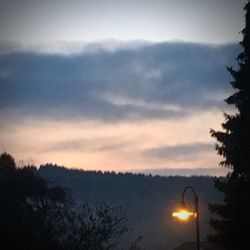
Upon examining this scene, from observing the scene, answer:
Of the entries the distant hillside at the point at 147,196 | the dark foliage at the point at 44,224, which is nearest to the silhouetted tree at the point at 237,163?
the dark foliage at the point at 44,224

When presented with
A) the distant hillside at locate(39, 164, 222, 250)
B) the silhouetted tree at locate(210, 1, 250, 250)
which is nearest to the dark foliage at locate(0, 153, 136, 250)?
the silhouetted tree at locate(210, 1, 250, 250)

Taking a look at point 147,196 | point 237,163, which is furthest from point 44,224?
point 147,196

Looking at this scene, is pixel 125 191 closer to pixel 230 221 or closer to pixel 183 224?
pixel 183 224

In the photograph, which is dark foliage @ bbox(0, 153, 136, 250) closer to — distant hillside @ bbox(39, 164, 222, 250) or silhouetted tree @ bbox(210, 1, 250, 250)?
silhouetted tree @ bbox(210, 1, 250, 250)

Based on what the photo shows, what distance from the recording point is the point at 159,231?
170m

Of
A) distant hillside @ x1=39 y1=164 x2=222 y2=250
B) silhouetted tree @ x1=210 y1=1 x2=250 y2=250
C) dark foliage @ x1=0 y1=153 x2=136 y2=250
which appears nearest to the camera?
dark foliage @ x1=0 y1=153 x2=136 y2=250

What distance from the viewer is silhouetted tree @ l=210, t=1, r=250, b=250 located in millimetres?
22562

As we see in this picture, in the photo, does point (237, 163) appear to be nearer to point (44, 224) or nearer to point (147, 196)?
point (44, 224)

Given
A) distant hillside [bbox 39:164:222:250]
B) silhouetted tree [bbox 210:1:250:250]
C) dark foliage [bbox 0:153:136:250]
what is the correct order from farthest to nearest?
distant hillside [bbox 39:164:222:250] → silhouetted tree [bbox 210:1:250:250] → dark foliage [bbox 0:153:136:250]

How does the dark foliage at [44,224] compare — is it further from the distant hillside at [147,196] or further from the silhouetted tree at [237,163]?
the distant hillside at [147,196]

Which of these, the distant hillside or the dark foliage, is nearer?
the dark foliage

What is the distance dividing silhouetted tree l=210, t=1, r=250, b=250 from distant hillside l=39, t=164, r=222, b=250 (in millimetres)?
127104

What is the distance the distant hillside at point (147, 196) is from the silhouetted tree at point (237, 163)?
417 feet

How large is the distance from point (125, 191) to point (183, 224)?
2692cm
